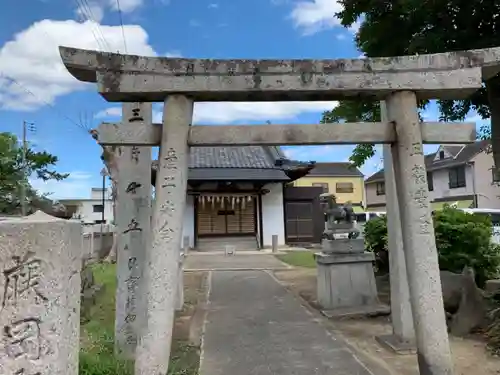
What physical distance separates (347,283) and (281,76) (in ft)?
15.4

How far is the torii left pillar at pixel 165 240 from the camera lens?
372 cm

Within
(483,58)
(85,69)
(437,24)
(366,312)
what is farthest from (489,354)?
(85,69)

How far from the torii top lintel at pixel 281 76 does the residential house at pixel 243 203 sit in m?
17.6

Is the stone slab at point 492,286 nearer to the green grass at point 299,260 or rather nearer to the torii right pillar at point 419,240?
the torii right pillar at point 419,240

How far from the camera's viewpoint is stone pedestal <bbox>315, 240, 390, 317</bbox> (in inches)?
295

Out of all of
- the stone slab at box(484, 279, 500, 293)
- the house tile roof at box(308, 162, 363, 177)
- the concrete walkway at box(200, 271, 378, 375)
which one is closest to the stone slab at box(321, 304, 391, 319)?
the concrete walkway at box(200, 271, 378, 375)

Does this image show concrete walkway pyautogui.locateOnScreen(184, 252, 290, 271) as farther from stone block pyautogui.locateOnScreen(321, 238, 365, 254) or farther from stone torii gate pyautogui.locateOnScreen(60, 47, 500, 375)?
stone torii gate pyautogui.locateOnScreen(60, 47, 500, 375)

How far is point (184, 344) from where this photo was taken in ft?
18.4

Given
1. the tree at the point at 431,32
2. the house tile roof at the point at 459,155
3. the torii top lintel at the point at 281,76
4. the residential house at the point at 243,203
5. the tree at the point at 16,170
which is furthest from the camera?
the house tile roof at the point at 459,155

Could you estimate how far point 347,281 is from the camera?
7.58 metres

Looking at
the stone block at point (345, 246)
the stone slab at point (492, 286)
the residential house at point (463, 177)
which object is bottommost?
the stone slab at point (492, 286)

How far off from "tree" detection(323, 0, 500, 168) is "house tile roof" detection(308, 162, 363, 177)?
1348 inches

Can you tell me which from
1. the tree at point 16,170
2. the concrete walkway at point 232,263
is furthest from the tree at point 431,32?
the tree at point 16,170

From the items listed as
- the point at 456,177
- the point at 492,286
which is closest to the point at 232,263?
the point at 492,286
